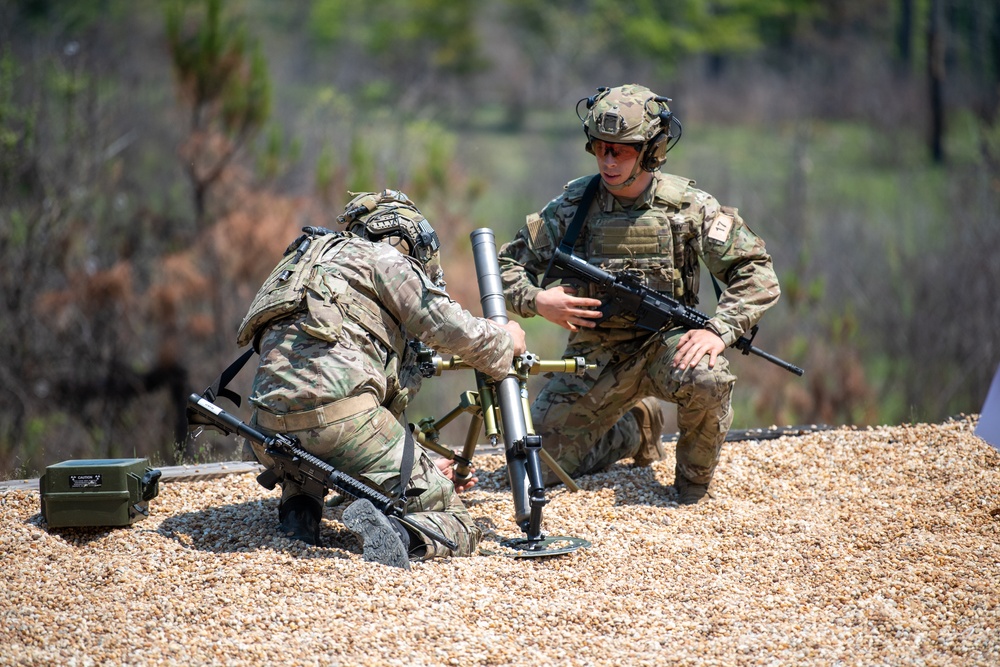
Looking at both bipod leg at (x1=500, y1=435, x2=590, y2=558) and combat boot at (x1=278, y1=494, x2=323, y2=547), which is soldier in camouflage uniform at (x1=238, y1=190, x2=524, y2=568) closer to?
combat boot at (x1=278, y1=494, x2=323, y2=547)

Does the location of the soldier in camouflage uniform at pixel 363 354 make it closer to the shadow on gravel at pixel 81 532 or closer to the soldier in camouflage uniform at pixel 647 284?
the shadow on gravel at pixel 81 532

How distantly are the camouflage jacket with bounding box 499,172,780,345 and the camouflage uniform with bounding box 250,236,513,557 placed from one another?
109 cm

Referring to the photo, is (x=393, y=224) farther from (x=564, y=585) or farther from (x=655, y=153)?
(x=564, y=585)

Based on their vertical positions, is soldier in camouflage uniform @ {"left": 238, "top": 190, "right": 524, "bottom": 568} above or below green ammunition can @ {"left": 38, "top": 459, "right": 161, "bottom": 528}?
above

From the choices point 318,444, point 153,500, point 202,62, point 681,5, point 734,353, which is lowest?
point 734,353

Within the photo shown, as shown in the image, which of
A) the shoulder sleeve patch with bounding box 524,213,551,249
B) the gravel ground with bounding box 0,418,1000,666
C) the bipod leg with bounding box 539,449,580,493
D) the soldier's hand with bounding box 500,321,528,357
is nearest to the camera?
the gravel ground with bounding box 0,418,1000,666

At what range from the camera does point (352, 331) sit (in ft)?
15.1

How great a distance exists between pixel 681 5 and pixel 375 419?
3319 centimetres

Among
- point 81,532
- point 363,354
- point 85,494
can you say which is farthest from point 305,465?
point 81,532

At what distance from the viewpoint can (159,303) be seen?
14.7 metres

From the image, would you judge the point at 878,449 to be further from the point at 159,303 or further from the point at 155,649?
the point at 159,303

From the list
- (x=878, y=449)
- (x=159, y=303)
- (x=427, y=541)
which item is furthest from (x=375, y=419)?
(x=159, y=303)

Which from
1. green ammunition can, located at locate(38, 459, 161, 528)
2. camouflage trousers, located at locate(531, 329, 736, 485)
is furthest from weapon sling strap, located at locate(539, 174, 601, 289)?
green ammunition can, located at locate(38, 459, 161, 528)

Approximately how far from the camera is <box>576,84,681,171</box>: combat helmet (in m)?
5.41
